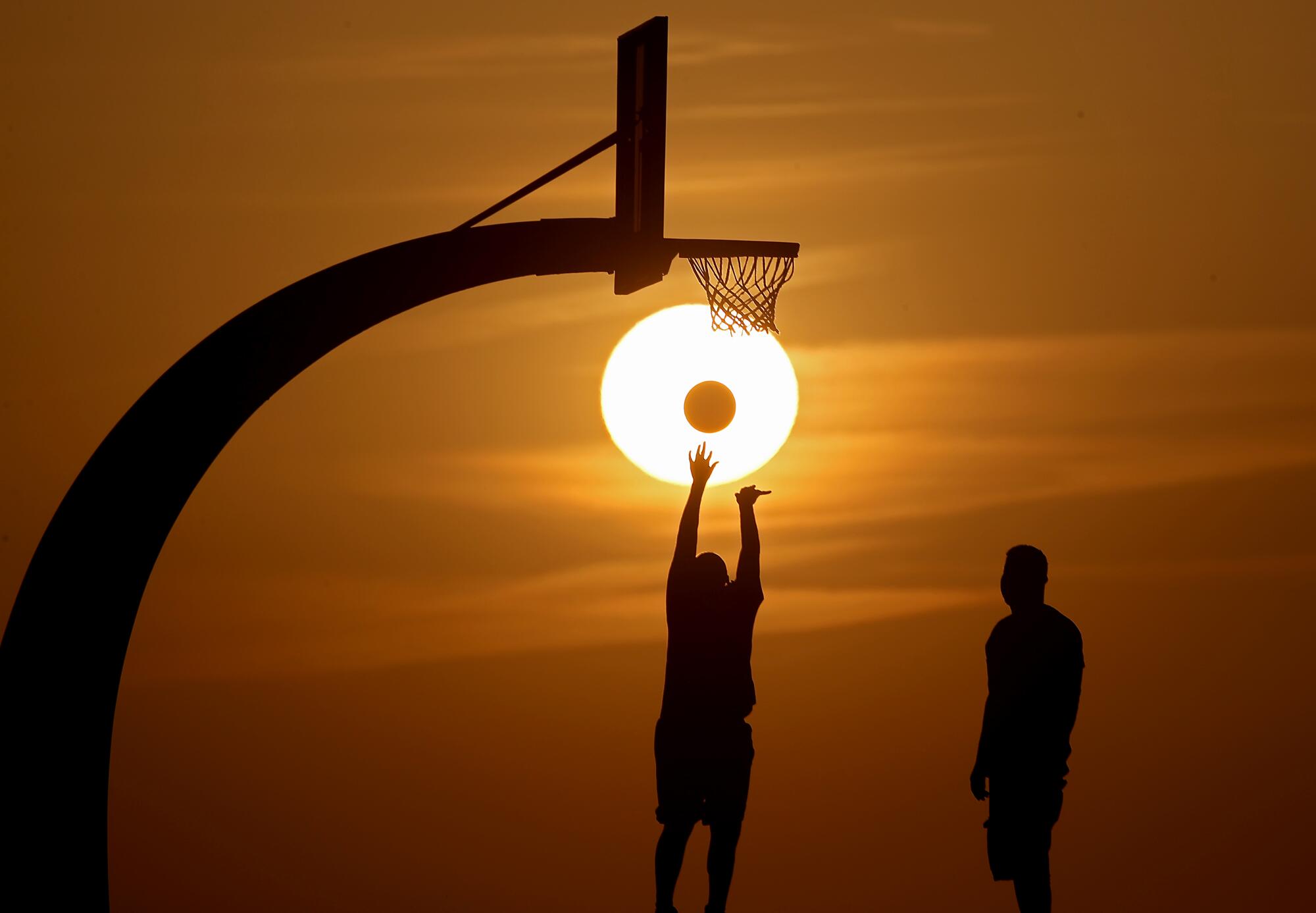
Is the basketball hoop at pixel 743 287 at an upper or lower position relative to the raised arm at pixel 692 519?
upper

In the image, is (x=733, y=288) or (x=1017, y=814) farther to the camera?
(x=733, y=288)

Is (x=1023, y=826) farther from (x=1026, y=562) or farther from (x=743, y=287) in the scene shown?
(x=743, y=287)

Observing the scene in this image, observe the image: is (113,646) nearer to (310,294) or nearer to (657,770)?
(310,294)

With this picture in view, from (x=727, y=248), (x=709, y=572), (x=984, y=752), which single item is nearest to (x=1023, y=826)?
(x=984, y=752)

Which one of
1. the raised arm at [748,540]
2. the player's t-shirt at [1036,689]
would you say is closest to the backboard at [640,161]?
the raised arm at [748,540]

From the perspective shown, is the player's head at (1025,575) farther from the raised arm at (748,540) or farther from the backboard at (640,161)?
the backboard at (640,161)

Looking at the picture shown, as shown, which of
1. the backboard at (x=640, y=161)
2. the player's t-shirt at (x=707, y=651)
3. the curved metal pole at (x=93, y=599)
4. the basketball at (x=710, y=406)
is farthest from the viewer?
the basketball at (x=710, y=406)

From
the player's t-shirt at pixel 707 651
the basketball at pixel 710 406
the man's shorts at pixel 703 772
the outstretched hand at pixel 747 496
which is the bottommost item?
the man's shorts at pixel 703 772

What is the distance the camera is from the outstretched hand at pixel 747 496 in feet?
31.8

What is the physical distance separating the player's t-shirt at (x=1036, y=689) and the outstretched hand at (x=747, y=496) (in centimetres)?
Result: 179

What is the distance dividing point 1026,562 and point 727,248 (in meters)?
2.71

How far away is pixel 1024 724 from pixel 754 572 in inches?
64.4

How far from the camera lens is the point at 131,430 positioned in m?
8.16

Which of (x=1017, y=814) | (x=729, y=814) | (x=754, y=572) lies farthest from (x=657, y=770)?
(x=1017, y=814)
